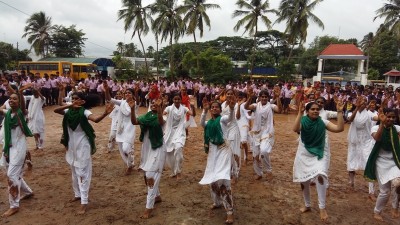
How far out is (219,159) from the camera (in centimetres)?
496

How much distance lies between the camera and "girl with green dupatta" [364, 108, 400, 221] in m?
4.85

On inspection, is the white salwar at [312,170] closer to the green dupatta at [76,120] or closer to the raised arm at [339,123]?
the raised arm at [339,123]

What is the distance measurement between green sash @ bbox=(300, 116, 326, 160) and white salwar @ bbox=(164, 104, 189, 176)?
2.67m

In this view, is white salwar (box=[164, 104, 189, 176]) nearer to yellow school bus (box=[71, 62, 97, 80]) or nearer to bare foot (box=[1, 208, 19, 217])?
bare foot (box=[1, 208, 19, 217])

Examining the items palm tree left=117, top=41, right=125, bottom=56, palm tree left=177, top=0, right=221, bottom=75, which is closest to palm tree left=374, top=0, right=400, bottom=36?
palm tree left=177, top=0, right=221, bottom=75

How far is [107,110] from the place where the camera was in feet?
15.6

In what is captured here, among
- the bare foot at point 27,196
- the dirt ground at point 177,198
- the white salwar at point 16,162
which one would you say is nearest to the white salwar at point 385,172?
the dirt ground at point 177,198

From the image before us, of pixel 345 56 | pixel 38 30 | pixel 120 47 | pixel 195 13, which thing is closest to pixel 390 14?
pixel 345 56

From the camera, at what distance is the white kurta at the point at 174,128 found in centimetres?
684

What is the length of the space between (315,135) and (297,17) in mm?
28364

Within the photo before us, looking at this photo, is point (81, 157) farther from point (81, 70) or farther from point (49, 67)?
point (81, 70)

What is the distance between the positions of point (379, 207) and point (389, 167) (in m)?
0.71

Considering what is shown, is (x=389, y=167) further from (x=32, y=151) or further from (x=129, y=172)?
(x=32, y=151)

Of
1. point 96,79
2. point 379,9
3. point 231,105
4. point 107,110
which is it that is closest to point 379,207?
point 231,105
